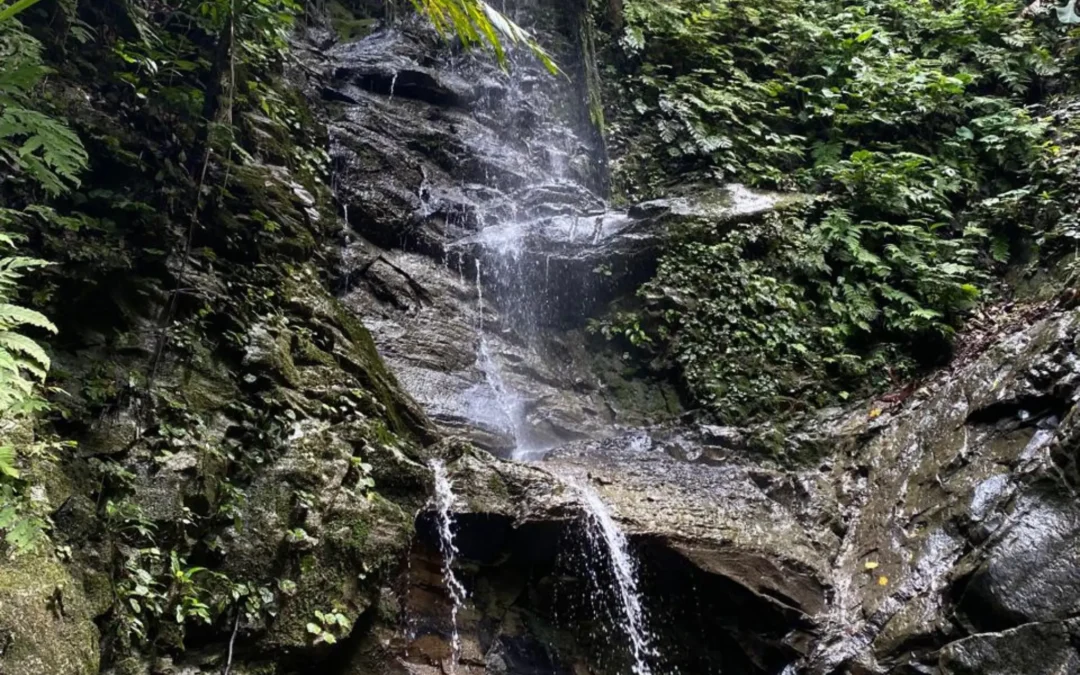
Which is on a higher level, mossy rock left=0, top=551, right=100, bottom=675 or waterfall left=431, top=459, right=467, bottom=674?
waterfall left=431, top=459, right=467, bottom=674

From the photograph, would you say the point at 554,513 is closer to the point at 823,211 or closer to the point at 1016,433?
the point at 1016,433

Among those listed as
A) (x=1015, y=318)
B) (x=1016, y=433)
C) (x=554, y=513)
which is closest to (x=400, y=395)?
(x=554, y=513)

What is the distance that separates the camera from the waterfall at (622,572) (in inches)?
217

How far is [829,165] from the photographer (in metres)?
10.1

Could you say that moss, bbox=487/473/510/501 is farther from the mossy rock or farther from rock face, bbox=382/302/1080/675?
the mossy rock

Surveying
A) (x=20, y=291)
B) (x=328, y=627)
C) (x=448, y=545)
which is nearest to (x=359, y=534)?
(x=328, y=627)

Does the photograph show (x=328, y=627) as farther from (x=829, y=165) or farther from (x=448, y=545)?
(x=829, y=165)

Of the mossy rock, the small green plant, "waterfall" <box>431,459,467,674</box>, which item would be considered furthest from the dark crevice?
the mossy rock

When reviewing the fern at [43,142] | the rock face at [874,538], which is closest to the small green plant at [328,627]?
the rock face at [874,538]

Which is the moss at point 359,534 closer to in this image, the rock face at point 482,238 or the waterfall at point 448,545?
the waterfall at point 448,545

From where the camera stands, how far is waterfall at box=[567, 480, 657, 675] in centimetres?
550

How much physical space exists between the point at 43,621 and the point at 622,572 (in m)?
3.94

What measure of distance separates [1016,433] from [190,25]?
7.51 m

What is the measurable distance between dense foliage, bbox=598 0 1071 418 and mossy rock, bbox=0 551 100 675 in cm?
648
